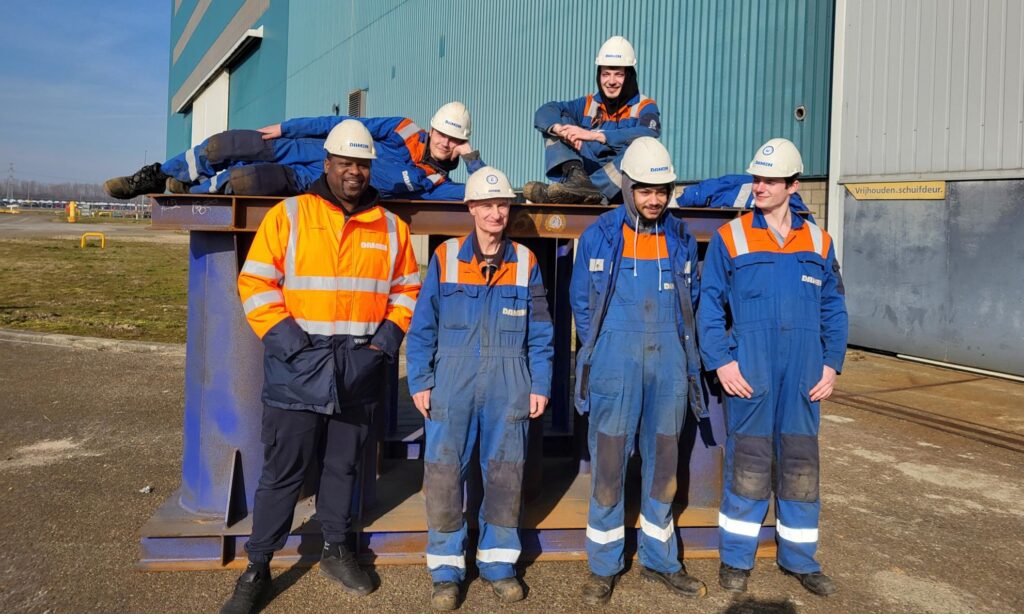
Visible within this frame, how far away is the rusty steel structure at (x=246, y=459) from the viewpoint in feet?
12.0

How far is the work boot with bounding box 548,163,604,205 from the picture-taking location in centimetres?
408

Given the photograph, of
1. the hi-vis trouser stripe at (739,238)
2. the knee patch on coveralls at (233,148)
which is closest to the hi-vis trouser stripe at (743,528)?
the hi-vis trouser stripe at (739,238)

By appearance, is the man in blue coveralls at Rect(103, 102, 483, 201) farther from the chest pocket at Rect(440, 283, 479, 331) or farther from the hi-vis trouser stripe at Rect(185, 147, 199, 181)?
the chest pocket at Rect(440, 283, 479, 331)

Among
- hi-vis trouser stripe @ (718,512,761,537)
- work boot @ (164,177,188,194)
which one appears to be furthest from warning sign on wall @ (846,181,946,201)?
work boot @ (164,177,188,194)

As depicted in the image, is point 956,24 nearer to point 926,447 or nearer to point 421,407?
point 926,447

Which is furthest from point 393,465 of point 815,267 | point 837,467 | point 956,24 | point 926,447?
point 956,24

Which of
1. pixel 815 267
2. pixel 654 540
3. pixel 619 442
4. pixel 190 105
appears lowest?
pixel 654 540

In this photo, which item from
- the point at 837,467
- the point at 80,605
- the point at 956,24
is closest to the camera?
the point at 80,605

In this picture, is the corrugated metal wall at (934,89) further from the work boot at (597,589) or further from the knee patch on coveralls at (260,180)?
the knee patch on coveralls at (260,180)

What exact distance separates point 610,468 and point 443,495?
2.44 feet

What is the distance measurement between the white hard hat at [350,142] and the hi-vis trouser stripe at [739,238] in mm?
1681

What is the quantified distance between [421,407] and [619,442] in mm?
889

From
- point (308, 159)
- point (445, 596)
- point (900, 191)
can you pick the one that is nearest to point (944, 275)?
point (900, 191)

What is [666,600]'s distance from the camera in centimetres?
340
